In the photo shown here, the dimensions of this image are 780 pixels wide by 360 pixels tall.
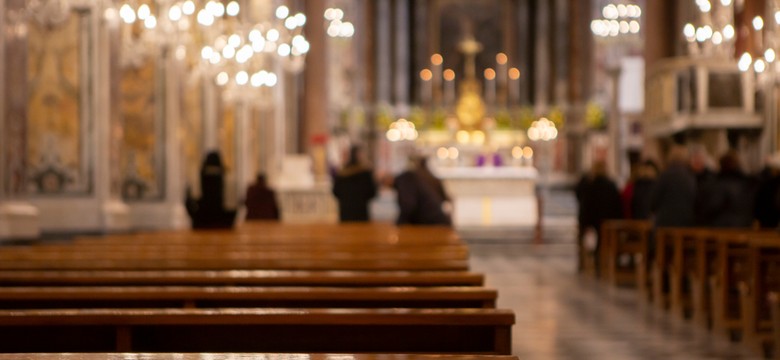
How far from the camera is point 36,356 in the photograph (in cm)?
275

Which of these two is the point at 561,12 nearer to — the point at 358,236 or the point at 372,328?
the point at 358,236

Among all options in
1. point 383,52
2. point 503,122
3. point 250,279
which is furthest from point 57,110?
point 383,52

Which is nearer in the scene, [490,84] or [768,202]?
[768,202]

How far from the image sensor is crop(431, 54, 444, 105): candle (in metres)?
39.4

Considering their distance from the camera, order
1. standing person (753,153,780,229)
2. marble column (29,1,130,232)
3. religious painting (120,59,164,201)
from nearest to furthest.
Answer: standing person (753,153,780,229) < marble column (29,1,130,232) < religious painting (120,59,164,201)

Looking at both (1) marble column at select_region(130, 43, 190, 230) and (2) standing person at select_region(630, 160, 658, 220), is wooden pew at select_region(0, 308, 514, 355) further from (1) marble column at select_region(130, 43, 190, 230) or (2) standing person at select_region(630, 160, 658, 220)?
(2) standing person at select_region(630, 160, 658, 220)

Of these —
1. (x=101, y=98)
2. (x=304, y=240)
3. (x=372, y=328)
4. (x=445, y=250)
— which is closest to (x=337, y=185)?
(x=101, y=98)

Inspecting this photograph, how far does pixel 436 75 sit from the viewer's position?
39.8 meters

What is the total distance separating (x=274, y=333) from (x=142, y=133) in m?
11.4

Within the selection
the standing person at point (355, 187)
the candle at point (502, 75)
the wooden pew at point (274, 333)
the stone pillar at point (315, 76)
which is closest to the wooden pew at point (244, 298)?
the wooden pew at point (274, 333)

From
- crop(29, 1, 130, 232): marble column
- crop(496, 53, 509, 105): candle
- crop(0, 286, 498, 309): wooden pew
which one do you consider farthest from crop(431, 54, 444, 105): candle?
crop(0, 286, 498, 309): wooden pew

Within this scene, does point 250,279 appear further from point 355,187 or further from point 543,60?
point 543,60

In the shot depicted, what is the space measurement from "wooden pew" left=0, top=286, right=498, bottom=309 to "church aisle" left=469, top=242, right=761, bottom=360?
2.81 metres

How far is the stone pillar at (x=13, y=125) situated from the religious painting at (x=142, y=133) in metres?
4.62
